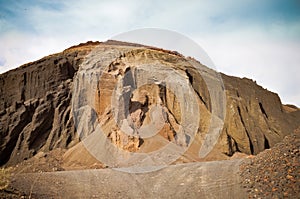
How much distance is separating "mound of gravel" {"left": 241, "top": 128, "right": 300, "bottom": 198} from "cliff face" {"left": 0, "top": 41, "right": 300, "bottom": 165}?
28.3 feet

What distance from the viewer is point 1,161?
→ 2594 centimetres

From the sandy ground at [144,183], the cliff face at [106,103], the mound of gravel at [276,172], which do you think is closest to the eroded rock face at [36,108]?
the cliff face at [106,103]

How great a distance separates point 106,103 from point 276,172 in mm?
17176

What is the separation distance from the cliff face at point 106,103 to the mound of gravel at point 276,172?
8.62m

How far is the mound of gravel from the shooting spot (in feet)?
35.4

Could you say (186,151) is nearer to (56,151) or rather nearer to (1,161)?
(56,151)

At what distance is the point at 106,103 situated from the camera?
26812 millimetres

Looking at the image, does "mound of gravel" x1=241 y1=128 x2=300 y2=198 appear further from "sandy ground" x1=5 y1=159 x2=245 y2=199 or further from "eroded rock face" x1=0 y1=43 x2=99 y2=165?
"eroded rock face" x1=0 y1=43 x2=99 y2=165

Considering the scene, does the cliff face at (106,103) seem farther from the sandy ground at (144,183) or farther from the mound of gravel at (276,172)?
the mound of gravel at (276,172)

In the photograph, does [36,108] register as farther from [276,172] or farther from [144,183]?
[276,172]

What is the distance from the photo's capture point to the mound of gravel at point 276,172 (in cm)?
1079

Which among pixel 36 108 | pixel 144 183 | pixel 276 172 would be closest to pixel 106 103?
pixel 36 108

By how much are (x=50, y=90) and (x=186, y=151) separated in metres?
13.7

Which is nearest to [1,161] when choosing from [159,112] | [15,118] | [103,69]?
[15,118]
